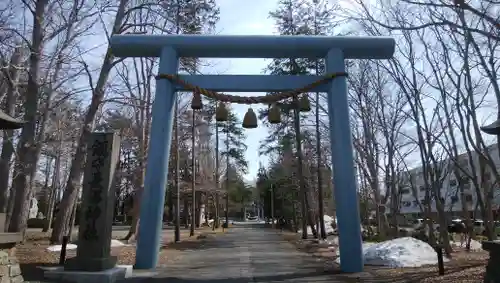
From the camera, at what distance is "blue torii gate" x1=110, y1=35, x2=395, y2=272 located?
32.7 ft

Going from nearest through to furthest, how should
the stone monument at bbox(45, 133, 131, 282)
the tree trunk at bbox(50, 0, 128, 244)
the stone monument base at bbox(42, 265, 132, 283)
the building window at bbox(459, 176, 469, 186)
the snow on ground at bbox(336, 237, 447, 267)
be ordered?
the stone monument base at bbox(42, 265, 132, 283)
the stone monument at bbox(45, 133, 131, 282)
the snow on ground at bbox(336, 237, 447, 267)
the tree trunk at bbox(50, 0, 128, 244)
the building window at bbox(459, 176, 469, 186)

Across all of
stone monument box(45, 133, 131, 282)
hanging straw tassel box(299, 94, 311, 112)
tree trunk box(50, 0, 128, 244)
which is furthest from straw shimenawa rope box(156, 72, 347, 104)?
tree trunk box(50, 0, 128, 244)

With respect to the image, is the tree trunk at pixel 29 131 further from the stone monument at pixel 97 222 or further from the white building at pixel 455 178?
the white building at pixel 455 178

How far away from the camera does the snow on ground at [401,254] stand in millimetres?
11727

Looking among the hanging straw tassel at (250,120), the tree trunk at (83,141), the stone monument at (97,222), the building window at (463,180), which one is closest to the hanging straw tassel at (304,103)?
the hanging straw tassel at (250,120)

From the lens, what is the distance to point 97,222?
944 cm

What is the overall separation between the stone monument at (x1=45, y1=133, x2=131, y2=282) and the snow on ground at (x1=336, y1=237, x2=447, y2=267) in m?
6.99

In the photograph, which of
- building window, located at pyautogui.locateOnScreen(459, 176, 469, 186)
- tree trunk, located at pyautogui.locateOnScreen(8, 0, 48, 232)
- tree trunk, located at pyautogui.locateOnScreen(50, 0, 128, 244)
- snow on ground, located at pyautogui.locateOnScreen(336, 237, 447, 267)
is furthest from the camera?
building window, located at pyautogui.locateOnScreen(459, 176, 469, 186)

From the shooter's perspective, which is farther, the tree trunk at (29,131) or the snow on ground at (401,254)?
the tree trunk at (29,131)

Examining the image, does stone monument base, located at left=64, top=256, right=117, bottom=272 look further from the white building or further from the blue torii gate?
the white building

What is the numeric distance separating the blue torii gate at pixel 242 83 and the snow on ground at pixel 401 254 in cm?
258

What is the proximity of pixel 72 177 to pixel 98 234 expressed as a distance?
290 inches

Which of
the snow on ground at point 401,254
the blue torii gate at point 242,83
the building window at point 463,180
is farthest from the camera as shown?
the building window at point 463,180

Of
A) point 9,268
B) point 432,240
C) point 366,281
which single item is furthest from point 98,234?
point 432,240
